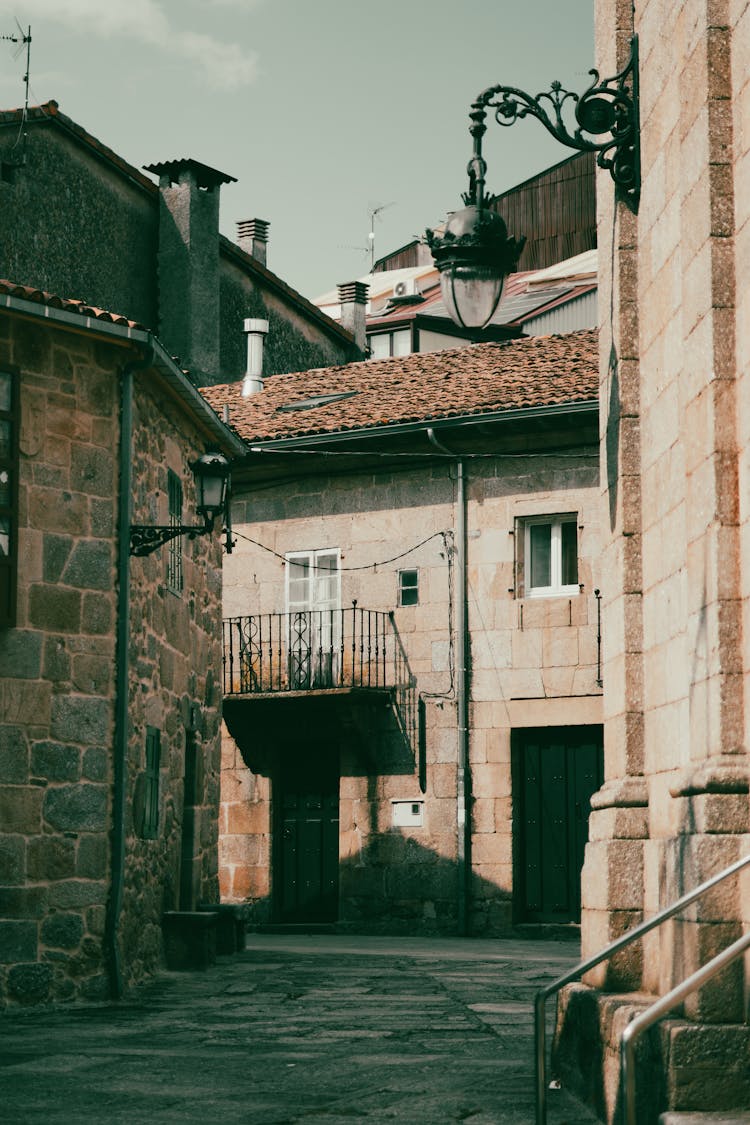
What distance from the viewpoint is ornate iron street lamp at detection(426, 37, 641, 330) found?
8.26 m

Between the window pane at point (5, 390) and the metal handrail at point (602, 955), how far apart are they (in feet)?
22.0

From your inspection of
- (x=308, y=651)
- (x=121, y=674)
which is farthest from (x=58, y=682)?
(x=308, y=651)

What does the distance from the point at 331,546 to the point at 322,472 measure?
0.93 m

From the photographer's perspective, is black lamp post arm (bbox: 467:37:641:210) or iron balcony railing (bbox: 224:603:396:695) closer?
black lamp post arm (bbox: 467:37:641:210)

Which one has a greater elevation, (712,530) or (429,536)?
(429,536)

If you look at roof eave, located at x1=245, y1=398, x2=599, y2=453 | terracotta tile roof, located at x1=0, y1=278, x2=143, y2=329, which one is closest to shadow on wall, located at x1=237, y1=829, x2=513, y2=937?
roof eave, located at x1=245, y1=398, x2=599, y2=453

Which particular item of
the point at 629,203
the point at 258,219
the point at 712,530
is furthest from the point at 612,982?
the point at 258,219

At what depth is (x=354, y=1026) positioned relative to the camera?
10609mm

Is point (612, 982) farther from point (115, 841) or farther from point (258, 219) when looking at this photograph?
point (258, 219)

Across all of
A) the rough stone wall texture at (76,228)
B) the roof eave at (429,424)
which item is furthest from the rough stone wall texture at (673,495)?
the rough stone wall texture at (76,228)

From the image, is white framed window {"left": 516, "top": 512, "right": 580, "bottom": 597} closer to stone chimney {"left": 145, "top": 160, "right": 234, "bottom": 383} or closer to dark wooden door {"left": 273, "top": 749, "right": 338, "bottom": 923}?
dark wooden door {"left": 273, "top": 749, "right": 338, "bottom": 923}

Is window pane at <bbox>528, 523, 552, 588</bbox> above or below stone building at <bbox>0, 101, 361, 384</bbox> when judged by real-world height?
below

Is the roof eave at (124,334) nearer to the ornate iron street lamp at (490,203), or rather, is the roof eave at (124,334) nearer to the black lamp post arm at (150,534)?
the black lamp post arm at (150,534)

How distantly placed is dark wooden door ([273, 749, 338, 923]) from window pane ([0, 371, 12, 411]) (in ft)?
33.2
